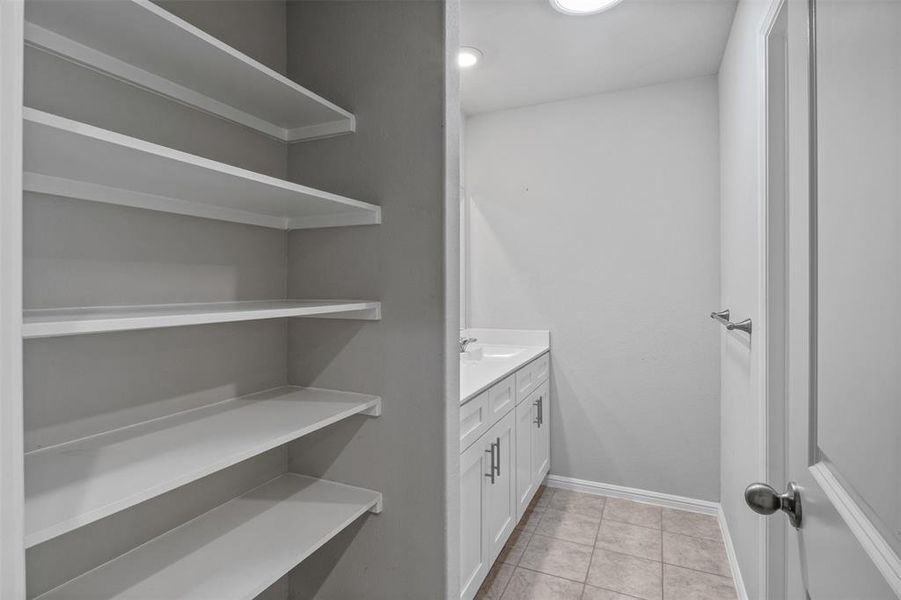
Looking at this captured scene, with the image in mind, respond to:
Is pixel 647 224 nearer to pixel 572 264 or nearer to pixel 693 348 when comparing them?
pixel 572 264

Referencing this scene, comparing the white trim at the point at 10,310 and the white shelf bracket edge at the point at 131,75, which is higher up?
the white shelf bracket edge at the point at 131,75

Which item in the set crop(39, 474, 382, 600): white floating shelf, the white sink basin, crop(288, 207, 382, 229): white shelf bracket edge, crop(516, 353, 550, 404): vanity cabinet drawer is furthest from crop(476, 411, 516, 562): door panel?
crop(288, 207, 382, 229): white shelf bracket edge

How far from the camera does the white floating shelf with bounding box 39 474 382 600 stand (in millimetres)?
896

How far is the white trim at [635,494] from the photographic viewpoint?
2613 mm

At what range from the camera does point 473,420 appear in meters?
1.73

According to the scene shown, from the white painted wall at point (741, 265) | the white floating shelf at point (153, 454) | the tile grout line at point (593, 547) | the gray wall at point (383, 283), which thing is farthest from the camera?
the tile grout line at point (593, 547)

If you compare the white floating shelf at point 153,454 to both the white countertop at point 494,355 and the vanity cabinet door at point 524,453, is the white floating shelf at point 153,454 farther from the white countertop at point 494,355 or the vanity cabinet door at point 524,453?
the vanity cabinet door at point 524,453

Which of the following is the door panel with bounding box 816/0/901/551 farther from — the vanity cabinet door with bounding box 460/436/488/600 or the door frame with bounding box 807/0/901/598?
the vanity cabinet door with bounding box 460/436/488/600

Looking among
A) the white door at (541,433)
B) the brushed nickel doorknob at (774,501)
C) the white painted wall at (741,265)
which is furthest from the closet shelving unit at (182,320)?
the white door at (541,433)

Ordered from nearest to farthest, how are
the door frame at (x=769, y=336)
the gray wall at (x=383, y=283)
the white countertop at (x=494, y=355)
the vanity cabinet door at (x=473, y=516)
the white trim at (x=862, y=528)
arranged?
1. the white trim at (x=862, y=528)
2. the gray wall at (x=383, y=283)
3. the door frame at (x=769, y=336)
4. the vanity cabinet door at (x=473, y=516)
5. the white countertop at (x=494, y=355)

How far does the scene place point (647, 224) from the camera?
107 inches

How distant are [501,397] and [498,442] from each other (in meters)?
0.19

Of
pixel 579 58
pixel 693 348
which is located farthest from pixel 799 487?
pixel 579 58

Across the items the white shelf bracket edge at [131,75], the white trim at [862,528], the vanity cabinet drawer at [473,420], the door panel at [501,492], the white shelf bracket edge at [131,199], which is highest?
the white shelf bracket edge at [131,75]
